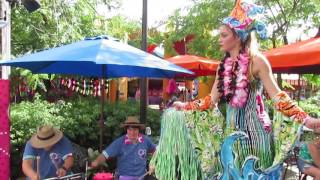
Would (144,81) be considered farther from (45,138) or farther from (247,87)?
(247,87)

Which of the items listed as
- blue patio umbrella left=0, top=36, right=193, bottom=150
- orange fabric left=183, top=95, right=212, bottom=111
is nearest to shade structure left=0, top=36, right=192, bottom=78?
blue patio umbrella left=0, top=36, right=193, bottom=150

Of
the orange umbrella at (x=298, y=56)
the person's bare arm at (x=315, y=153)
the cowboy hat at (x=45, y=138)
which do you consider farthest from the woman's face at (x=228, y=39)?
the cowboy hat at (x=45, y=138)

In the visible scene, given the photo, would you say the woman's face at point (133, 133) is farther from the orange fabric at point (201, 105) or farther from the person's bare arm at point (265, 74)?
the person's bare arm at point (265, 74)

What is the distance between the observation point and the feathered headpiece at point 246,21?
284 centimetres

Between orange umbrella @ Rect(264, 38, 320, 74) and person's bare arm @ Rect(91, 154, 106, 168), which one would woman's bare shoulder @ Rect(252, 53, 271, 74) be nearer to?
orange umbrella @ Rect(264, 38, 320, 74)

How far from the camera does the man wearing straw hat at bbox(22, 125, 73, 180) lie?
4.37 metres

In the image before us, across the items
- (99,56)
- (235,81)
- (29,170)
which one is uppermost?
(99,56)

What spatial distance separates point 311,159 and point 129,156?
178cm

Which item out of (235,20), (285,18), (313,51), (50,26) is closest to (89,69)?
(313,51)

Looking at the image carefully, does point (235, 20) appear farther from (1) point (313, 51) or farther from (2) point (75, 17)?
(2) point (75, 17)

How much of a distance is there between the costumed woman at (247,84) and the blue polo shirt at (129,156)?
1989mm

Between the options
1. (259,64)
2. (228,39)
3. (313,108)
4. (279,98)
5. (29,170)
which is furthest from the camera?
(313,108)

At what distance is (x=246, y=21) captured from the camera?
284cm

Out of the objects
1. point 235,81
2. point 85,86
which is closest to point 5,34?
point 235,81
